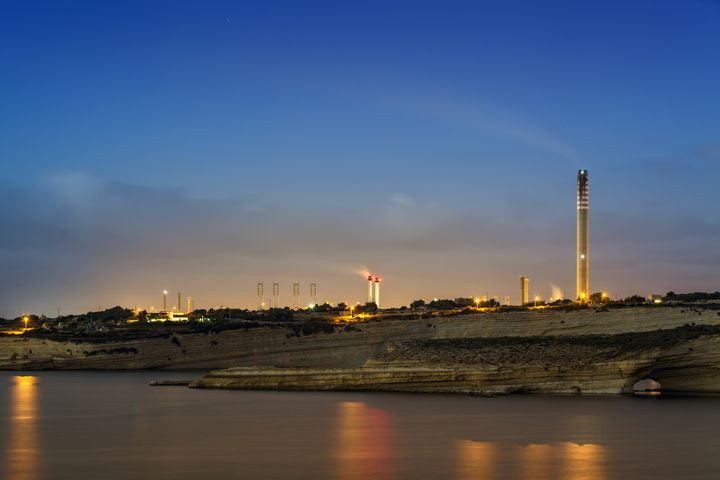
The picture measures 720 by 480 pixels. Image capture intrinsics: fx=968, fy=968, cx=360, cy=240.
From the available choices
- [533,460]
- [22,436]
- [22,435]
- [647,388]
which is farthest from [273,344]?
[533,460]

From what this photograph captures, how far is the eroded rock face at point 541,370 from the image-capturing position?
5156 centimetres

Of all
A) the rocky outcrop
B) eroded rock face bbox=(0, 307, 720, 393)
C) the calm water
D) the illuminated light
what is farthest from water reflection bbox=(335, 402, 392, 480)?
the rocky outcrop

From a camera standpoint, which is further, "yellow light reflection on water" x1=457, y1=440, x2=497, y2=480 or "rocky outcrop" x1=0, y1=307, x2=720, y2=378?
"rocky outcrop" x1=0, y1=307, x2=720, y2=378

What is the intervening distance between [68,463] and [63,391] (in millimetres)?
32189

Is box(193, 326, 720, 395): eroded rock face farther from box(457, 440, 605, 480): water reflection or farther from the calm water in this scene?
box(457, 440, 605, 480): water reflection

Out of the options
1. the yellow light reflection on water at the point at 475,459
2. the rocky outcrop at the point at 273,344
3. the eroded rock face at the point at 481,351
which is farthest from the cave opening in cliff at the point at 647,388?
the yellow light reflection on water at the point at 475,459

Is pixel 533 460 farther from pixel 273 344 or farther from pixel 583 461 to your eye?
pixel 273 344

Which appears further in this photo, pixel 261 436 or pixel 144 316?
pixel 144 316

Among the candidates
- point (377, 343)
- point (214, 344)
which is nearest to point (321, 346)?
point (377, 343)

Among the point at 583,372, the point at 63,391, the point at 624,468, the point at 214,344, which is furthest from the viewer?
the point at 214,344

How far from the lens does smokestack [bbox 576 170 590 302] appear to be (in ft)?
377

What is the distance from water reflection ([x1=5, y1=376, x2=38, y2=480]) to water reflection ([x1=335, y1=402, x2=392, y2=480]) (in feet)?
31.6

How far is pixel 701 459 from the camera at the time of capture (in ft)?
103

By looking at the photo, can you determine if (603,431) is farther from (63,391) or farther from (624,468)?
(63,391)
